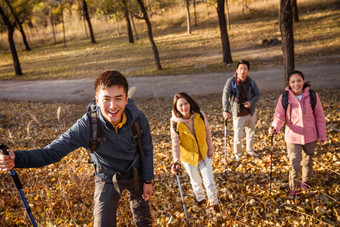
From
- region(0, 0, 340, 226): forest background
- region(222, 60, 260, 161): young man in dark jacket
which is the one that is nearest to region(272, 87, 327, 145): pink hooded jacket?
region(0, 0, 340, 226): forest background

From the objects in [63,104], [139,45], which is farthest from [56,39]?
[63,104]

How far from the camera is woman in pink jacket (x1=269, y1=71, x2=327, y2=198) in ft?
13.2

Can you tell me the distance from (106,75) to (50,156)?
3.61 ft

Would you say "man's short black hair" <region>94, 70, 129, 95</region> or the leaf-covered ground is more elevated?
"man's short black hair" <region>94, 70, 129, 95</region>

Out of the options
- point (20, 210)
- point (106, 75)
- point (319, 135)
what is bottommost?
point (20, 210)

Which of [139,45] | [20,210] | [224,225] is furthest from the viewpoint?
[139,45]

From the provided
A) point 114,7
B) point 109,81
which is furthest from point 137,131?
point 114,7

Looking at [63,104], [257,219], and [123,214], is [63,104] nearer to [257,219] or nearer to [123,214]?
[123,214]

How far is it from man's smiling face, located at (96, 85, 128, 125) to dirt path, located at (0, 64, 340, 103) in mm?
10254

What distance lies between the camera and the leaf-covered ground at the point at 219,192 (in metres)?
4.13

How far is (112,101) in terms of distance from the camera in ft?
8.74

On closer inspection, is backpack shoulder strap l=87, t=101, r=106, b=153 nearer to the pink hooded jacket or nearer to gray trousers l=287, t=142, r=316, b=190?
the pink hooded jacket

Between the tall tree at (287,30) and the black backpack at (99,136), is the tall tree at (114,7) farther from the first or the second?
the black backpack at (99,136)

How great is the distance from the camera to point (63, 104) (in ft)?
43.5
